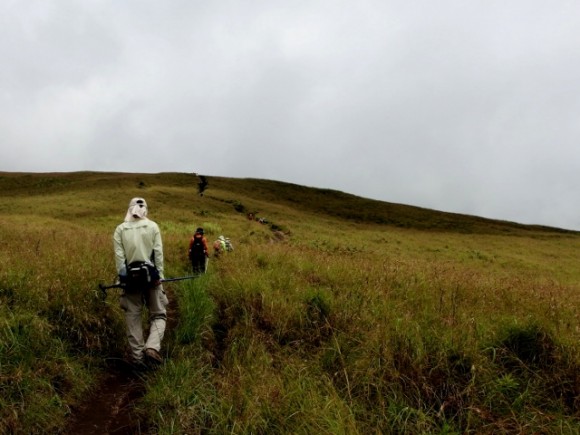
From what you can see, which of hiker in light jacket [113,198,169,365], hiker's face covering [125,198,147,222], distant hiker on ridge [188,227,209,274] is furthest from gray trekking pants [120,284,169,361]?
distant hiker on ridge [188,227,209,274]

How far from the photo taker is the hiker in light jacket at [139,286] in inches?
226

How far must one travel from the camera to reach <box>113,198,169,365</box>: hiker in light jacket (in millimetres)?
5742

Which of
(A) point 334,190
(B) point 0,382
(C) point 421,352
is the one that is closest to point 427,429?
(C) point 421,352

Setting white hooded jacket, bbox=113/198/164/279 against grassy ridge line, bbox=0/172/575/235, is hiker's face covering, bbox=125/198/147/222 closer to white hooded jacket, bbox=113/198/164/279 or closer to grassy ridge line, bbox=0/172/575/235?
white hooded jacket, bbox=113/198/164/279

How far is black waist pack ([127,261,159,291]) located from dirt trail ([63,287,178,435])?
1051 mm

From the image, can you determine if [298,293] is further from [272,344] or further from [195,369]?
[195,369]

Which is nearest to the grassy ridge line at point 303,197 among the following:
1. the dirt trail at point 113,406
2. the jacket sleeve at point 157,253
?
the jacket sleeve at point 157,253

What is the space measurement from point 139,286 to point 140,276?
0.16 metres

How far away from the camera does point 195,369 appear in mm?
4992

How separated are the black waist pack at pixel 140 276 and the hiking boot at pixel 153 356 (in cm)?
96

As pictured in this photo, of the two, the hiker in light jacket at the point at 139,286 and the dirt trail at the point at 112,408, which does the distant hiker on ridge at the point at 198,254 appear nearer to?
the hiker in light jacket at the point at 139,286

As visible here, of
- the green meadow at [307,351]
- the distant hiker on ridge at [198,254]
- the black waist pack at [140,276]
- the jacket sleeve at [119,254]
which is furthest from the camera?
the distant hiker on ridge at [198,254]

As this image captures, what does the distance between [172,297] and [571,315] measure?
7.51 metres

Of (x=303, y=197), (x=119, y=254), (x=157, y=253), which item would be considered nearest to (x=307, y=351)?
(x=157, y=253)
